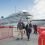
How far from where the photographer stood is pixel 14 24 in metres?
1.33

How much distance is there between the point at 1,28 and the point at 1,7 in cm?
24

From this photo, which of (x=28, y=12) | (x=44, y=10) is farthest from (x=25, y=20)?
(x=44, y=10)

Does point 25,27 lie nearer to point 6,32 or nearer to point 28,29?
point 28,29

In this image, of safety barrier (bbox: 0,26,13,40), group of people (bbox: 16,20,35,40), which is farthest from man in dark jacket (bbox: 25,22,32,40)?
safety barrier (bbox: 0,26,13,40)

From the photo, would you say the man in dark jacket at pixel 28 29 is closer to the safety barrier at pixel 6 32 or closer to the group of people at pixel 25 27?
the group of people at pixel 25 27

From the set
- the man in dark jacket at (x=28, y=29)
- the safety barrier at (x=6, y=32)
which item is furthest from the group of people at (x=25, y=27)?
the safety barrier at (x=6, y=32)

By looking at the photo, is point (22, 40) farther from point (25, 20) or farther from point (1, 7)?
point (1, 7)

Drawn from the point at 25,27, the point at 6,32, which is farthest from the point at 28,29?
the point at 6,32

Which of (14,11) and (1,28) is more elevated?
(14,11)

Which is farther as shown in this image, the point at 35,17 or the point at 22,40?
the point at 22,40

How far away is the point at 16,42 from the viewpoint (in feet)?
4.58

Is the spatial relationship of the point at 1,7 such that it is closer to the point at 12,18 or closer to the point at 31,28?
the point at 12,18

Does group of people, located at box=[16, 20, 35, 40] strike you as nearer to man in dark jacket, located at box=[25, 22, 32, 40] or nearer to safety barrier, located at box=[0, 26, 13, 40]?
man in dark jacket, located at box=[25, 22, 32, 40]

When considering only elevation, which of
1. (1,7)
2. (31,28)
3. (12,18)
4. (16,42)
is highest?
(1,7)
